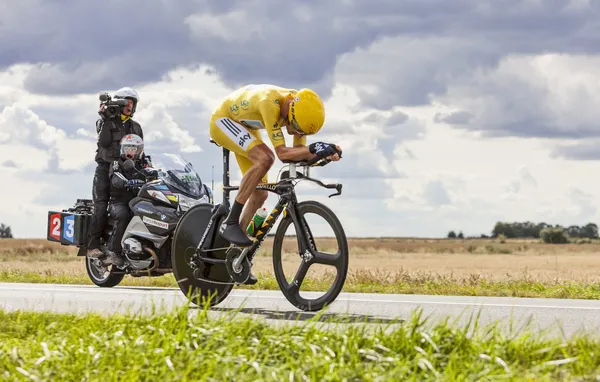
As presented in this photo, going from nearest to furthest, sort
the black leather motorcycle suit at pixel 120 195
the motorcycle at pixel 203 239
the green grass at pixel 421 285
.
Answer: the motorcycle at pixel 203 239 → the green grass at pixel 421 285 → the black leather motorcycle suit at pixel 120 195

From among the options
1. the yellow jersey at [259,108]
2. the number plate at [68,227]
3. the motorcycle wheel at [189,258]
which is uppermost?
the yellow jersey at [259,108]

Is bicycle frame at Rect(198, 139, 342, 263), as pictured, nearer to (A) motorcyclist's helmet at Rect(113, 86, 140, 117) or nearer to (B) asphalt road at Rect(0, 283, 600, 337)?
(B) asphalt road at Rect(0, 283, 600, 337)

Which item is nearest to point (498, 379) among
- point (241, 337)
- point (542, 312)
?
point (241, 337)

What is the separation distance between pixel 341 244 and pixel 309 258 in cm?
44

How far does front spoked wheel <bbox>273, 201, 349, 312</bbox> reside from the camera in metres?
7.89

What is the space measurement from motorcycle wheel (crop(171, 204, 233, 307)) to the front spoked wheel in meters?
0.84

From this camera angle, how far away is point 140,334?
19.2 ft

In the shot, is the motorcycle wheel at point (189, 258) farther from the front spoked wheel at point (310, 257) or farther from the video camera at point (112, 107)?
the video camera at point (112, 107)

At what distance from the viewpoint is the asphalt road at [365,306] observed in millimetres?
7707

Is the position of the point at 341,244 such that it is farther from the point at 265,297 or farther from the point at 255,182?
the point at 265,297

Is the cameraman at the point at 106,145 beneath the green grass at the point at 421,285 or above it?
above

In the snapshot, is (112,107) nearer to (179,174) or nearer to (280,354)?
(179,174)

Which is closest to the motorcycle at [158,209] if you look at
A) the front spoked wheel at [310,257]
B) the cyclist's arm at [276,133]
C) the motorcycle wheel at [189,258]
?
the motorcycle wheel at [189,258]

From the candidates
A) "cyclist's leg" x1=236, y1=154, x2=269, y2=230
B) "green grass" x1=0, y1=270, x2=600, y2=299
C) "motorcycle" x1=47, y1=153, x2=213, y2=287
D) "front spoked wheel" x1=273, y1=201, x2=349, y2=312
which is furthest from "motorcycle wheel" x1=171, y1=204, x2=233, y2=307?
"motorcycle" x1=47, y1=153, x2=213, y2=287
